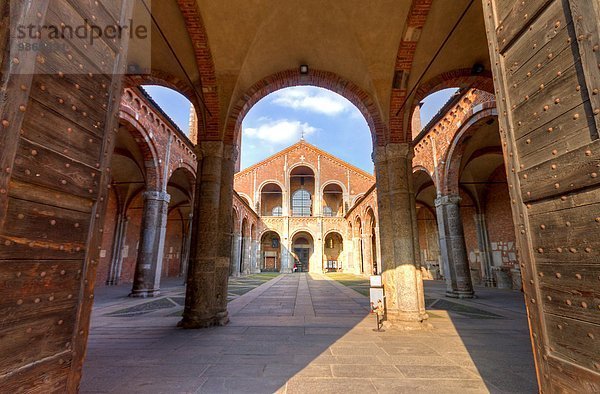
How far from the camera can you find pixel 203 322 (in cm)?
471

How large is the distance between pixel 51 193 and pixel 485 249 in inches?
610

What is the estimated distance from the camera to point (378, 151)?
18.7 feet

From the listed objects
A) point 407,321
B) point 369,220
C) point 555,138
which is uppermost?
point 369,220

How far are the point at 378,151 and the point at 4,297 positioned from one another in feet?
18.2

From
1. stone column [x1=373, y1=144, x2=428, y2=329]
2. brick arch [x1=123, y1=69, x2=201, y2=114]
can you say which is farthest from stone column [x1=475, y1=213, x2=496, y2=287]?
brick arch [x1=123, y1=69, x2=201, y2=114]

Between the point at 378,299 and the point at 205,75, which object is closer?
the point at 378,299

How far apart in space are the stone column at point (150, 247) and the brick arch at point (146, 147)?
475 mm

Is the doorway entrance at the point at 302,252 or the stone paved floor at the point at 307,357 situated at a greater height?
the doorway entrance at the point at 302,252

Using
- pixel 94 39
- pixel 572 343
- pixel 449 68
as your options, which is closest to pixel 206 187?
pixel 94 39

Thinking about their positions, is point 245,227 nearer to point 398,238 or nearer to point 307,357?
point 398,238

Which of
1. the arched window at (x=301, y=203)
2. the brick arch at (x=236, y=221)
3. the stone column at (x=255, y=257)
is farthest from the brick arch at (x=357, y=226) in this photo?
the brick arch at (x=236, y=221)

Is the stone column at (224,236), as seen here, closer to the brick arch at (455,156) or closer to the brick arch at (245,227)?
the brick arch at (455,156)

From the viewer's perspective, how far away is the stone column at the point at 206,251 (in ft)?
15.8

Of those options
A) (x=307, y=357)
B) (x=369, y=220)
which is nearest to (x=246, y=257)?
(x=369, y=220)
